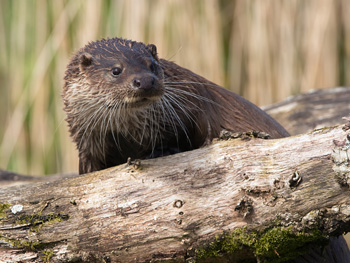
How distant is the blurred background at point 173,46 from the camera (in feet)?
14.9

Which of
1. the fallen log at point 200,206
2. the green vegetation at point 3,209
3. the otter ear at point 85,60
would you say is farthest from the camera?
the otter ear at point 85,60

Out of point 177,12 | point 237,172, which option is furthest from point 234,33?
point 237,172

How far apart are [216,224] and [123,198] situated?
0.39m

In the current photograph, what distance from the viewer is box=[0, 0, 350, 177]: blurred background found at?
178 inches

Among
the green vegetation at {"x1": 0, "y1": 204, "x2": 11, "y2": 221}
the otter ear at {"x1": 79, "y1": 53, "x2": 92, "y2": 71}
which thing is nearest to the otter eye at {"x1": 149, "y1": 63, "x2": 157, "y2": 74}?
the otter ear at {"x1": 79, "y1": 53, "x2": 92, "y2": 71}

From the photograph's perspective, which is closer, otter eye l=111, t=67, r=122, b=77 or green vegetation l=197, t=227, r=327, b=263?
green vegetation l=197, t=227, r=327, b=263

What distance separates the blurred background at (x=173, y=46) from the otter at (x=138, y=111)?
1.91m

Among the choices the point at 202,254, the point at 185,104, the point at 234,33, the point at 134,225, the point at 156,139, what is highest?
the point at 234,33

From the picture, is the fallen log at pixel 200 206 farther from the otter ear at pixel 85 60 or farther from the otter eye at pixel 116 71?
the otter ear at pixel 85 60

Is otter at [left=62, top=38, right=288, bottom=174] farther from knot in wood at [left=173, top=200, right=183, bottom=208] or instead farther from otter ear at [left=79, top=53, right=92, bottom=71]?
knot in wood at [left=173, top=200, right=183, bottom=208]

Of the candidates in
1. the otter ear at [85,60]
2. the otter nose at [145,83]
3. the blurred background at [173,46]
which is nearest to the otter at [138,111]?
the otter ear at [85,60]

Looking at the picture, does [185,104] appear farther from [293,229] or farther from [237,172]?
[293,229]

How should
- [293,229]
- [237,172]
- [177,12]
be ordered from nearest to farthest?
[293,229]
[237,172]
[177,12]

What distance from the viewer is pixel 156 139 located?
8.52 ft
